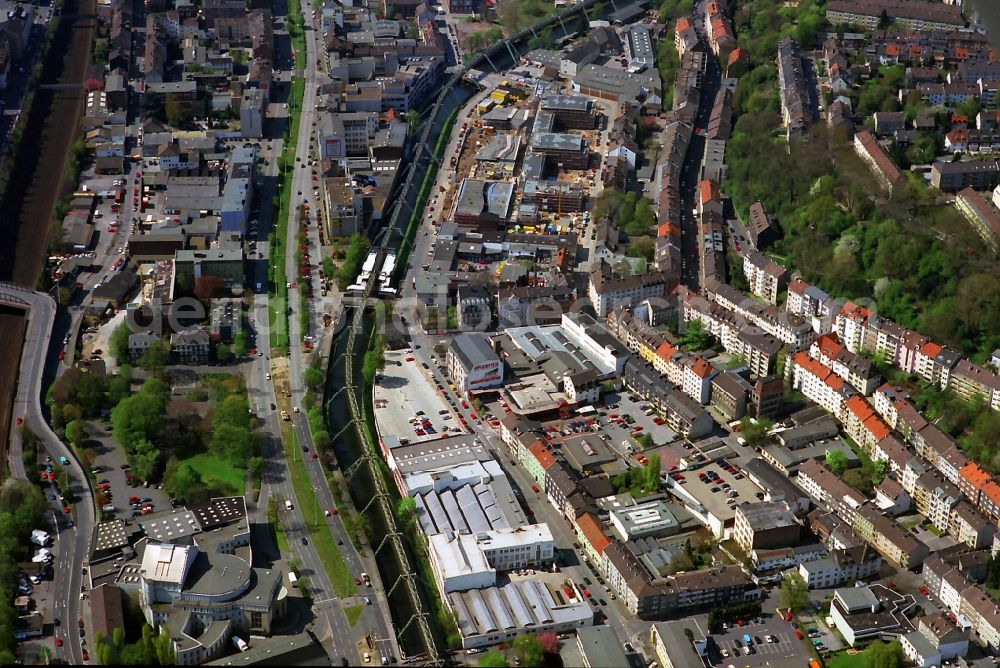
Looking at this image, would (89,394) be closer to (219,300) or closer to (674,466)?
(219,300)

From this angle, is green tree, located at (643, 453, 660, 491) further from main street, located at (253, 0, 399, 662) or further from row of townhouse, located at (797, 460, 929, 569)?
main street, located at (253, 0, 399, 662)

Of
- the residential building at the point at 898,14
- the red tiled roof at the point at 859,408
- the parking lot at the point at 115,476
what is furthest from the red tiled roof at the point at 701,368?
the residential building at the point at 898,14

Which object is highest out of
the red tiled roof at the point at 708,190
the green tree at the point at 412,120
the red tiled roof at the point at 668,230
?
the green tree at the point at 412,120

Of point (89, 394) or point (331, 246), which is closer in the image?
point (89, 394)

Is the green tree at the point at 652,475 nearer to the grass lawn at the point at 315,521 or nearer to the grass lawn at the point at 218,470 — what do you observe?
the grass lawn at the point at 315,521

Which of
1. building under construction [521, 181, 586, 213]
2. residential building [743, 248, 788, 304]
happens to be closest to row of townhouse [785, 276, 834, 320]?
residential building [743, 248, 788, 304]

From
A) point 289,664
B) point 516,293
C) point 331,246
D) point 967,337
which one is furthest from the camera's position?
point 331,246

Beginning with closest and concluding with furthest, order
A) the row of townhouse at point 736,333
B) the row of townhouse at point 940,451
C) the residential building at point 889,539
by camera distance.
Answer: the residential building at point 889,539 < the row of townhouse at point 940,451 < the row of townhouse at point 736,333

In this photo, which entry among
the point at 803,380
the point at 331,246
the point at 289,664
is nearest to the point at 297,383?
the point at 331,246
